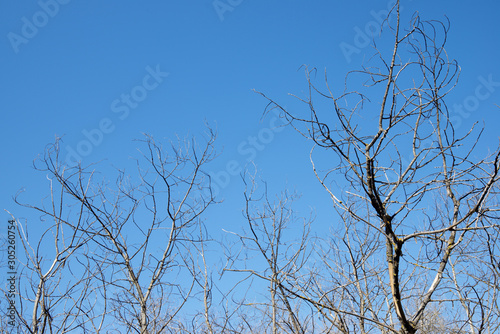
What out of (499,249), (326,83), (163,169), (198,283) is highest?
(163,169)

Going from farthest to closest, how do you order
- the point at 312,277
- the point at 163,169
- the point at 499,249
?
1. the point at 163,169
2. the point at 312,277
3. the point at 499,249

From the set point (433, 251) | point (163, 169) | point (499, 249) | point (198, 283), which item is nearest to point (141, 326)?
point (198, 283)

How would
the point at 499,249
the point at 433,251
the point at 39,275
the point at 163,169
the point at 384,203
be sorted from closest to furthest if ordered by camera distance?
1. the point at 384,203
2. the point at 433,251
3. the point at 499,249
4. the point at 39,275
5. the point at 163,169

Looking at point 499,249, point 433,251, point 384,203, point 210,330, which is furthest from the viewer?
point 210,330

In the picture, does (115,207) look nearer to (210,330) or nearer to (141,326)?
(141,326)

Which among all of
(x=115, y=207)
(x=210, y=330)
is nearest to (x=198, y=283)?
(x=210, y=330)

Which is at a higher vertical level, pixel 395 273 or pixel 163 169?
pixel 163 169

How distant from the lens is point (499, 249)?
10.1 feet

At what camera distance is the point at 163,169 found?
4.68 metres

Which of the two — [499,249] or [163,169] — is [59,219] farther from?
[499,249]

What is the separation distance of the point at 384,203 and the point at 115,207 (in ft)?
10.6

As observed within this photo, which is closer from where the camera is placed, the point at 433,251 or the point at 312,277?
the point at 433,251

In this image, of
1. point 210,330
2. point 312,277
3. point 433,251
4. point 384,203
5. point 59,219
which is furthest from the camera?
point 210,330

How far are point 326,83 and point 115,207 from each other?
10.1 feet
